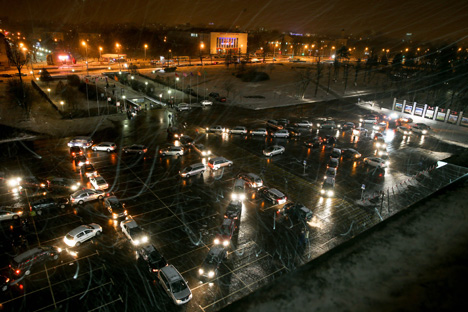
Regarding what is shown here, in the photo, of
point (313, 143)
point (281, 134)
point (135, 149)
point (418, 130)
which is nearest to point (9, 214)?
point (135, 149)

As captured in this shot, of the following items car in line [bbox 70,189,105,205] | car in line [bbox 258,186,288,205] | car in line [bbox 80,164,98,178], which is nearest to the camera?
car in line [bbox 70,189,105,205]

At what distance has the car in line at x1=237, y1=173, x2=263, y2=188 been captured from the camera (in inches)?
811

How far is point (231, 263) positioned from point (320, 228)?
→ 564 centimetres

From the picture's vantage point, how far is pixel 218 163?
77.5 feet

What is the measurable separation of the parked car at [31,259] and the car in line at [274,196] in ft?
A: 39.2

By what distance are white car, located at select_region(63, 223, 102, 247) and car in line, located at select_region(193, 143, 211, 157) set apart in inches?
481

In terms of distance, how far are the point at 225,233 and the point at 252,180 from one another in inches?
242

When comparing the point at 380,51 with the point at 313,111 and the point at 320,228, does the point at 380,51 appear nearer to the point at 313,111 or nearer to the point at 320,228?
the point at 313,111

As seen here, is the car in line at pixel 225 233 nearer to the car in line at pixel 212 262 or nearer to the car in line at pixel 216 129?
the car in line at pixel 212 262

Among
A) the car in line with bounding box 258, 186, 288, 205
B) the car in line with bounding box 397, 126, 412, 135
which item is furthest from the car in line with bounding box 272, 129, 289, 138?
the car in line with bounding box 397, 126, 412, 135

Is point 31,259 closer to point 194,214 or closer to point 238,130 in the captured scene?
point 194,214

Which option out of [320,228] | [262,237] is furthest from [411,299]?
[320,228]

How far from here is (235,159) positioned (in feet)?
83.9

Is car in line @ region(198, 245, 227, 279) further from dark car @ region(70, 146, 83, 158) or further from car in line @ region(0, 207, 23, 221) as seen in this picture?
dark car @ region(70, 146, 83, 158)
